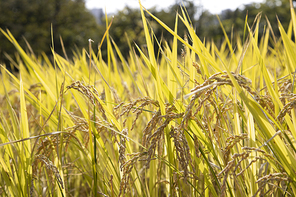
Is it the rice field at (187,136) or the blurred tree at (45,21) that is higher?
the blurred tree at (45,21)

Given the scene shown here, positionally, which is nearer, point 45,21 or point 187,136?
point 187,136

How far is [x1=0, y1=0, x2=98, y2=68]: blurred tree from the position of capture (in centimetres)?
1541

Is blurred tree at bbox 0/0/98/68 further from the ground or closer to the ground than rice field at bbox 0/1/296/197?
further from the ground

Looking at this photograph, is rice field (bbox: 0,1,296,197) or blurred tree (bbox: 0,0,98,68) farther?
blurred tree (bbox: 0,0,98,68)

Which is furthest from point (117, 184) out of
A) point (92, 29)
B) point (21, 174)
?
point (92, 29)

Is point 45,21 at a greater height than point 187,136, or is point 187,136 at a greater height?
point 45,21

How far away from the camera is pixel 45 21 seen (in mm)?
16641

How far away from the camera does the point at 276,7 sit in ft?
88.1

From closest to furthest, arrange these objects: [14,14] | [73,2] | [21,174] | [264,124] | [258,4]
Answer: [264,124] < [21,174] < [14,14] < [73,2] < [258,4]

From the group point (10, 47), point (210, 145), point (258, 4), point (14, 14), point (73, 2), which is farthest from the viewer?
point (258, 4)

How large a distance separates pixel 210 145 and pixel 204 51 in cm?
38

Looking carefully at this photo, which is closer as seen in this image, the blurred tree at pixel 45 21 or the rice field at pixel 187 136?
the rice field at pixel 187 136

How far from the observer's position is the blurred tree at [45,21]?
15.4 metres

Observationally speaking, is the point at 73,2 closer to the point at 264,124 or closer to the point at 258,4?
the point at 264,124
